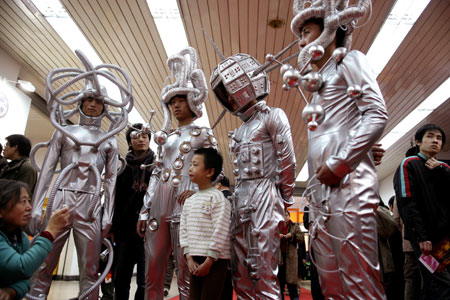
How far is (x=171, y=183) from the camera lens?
3.09 m

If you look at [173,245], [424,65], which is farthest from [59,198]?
[424,65]

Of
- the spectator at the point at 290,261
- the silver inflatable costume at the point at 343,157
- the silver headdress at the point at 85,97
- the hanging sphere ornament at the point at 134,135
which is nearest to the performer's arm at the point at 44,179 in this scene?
the silver headdress at the point at 85,97

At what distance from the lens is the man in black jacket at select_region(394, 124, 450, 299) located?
2973 millimetres

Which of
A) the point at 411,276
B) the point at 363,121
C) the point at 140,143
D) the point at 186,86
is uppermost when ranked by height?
the point at 186,86

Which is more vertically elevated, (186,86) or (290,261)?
(186,86)

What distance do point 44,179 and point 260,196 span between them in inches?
75.0

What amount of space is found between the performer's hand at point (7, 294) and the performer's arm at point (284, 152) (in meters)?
1.93

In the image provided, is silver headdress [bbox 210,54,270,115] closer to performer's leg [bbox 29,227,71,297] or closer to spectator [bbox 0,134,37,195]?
performer's leg [bbox 29,227,71,297]

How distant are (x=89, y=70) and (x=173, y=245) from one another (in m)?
1.84

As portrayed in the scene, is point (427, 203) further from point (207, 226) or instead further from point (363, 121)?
point (207, 226)

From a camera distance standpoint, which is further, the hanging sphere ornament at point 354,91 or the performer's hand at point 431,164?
the performer's hand at point 431,164

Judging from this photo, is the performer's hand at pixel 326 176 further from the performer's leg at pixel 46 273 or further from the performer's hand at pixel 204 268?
the performer's leg at pixel 46 273

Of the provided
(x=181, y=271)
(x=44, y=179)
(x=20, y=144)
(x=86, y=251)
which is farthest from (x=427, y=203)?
(x=20, y=144)

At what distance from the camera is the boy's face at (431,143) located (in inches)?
136
